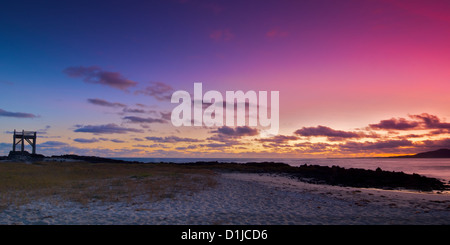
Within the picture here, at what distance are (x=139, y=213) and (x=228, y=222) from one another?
4.16 meters

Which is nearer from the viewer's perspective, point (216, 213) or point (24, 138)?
point (216, 213)

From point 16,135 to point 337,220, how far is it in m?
67.1

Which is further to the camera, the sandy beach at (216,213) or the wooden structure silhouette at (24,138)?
the wooden structure silhouette at (24,138)

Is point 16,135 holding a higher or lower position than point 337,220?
higher

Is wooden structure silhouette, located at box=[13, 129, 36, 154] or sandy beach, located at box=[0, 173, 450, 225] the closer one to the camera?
sandy beach, located at box=[0, 173, 450, 225]

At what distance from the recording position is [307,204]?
15.8 m

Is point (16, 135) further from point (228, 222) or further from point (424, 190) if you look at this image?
point (424, 190)
